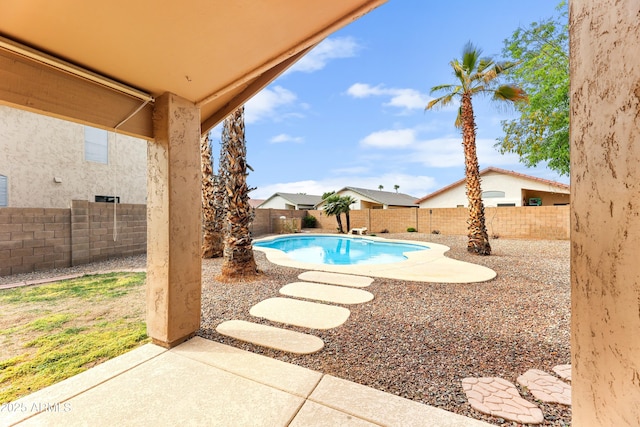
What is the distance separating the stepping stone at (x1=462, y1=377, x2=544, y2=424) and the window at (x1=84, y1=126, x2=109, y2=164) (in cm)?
1469

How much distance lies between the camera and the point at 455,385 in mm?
2205

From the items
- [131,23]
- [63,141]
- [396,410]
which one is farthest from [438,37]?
[63,141]

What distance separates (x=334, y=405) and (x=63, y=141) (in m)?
13.8

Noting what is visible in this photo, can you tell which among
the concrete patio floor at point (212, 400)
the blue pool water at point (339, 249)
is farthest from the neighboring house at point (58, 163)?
the concrete patio floor at point (212, 400)

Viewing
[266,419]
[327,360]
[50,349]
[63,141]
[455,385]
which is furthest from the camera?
[63,141]

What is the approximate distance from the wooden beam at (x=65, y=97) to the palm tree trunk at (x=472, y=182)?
9749 millimetres

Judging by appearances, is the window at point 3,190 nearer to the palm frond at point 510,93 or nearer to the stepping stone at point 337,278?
the stepping stone at point 337,278

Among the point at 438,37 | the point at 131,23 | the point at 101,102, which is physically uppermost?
the point at 438,37

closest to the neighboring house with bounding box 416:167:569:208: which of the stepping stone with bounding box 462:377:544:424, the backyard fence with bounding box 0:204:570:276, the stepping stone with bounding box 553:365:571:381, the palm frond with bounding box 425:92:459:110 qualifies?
the backyard fence with bounding box 0:204:570:276

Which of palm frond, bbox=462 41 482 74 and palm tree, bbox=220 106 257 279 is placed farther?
palm frond, bbox=462 41 482 74

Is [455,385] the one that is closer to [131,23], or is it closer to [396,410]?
[396,410]

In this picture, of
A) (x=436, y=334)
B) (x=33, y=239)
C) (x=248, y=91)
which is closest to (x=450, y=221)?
(x=436, y=334)

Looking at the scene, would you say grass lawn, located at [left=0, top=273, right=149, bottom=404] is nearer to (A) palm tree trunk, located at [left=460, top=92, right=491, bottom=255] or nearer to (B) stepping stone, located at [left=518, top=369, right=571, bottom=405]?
(B) stepping stone, located at [left=518, top=369, right=571, bottom=405]

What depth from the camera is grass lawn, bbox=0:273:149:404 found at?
2.39 metres
